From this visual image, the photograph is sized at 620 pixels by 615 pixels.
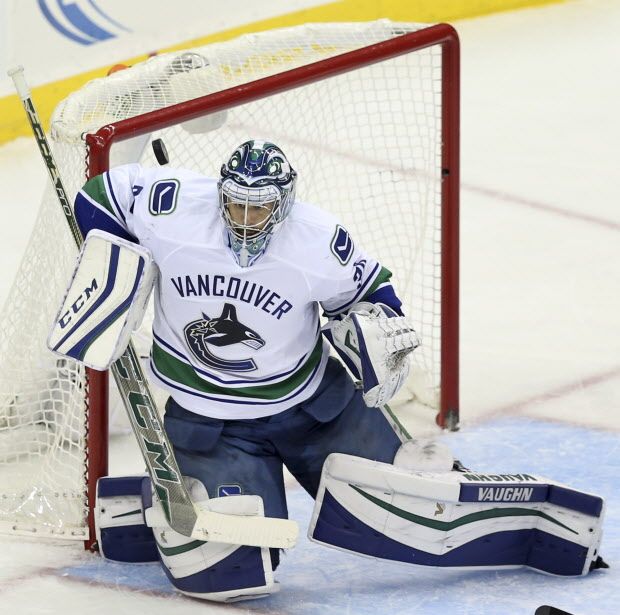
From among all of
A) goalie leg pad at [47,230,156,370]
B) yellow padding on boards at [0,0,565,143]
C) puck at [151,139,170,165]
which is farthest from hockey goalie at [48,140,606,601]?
yellow padding on boards at [0,0,565,143]

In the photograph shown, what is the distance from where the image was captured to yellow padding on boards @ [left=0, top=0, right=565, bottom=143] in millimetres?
5793

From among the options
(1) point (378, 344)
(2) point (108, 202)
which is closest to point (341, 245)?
(1) point (378, 344)

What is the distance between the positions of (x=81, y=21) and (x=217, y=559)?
296 centimetres

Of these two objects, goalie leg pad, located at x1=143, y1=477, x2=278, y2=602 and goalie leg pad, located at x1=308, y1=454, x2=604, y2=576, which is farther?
goalie leg pad, located at x1=308, y1=454, x2=604, y2=576

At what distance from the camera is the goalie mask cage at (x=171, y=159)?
348cm

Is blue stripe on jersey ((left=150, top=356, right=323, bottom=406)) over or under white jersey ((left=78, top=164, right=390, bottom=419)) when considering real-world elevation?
under

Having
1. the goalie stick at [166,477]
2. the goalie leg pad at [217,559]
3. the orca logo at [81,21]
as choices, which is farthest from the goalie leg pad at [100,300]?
the orca logo at [81,21]

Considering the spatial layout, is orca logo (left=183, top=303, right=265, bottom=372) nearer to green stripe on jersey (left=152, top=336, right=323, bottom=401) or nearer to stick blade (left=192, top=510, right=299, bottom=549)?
green stripe on jersey (left=152, top=336, right=323, bottom=401)

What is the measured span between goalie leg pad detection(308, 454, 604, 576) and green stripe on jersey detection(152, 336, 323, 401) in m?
0.17

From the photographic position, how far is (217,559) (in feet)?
10.5

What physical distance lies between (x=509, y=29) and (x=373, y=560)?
12.9 ft

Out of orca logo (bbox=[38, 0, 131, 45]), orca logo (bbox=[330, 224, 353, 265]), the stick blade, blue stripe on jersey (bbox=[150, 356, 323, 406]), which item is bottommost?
the stick blade

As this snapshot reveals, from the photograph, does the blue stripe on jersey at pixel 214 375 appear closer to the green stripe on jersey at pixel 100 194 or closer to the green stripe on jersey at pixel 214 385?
the green stripe on jersey at pixel 214 385

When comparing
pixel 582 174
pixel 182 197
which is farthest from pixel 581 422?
pixel 582 174
